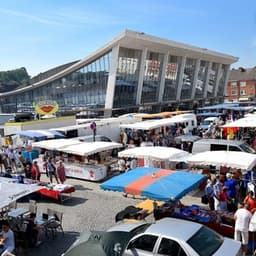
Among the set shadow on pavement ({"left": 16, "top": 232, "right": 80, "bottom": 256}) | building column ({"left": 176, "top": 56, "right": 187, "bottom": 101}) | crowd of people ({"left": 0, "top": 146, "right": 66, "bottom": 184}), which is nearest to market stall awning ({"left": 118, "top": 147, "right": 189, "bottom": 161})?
crowd of people ({"left": 0, "top": 146, "right": 66, "bottom": 184})

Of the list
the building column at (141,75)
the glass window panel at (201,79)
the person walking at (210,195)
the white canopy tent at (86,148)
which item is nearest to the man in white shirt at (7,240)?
the person walking at (210,195)

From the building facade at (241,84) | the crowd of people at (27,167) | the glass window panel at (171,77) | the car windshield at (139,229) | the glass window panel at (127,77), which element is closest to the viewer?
the car windshield at (139,229)

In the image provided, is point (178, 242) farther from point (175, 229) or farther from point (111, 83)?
point (111, 83)

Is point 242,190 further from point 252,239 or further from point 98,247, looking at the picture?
point 98,247

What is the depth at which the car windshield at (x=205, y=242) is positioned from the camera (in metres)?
6.89

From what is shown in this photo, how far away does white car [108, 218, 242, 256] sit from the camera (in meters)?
6.92

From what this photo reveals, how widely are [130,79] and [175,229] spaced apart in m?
42.8

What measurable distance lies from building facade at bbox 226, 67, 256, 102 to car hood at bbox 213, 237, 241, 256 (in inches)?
3312

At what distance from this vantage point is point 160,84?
55.5 metres

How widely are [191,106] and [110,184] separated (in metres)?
58.8

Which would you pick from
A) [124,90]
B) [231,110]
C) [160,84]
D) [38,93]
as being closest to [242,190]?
[231,110]

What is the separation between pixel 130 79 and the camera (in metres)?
49.4

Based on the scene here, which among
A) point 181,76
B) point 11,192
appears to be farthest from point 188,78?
point 11,192

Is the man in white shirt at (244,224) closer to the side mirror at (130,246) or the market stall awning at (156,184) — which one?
the market stall awning at (156,184)
